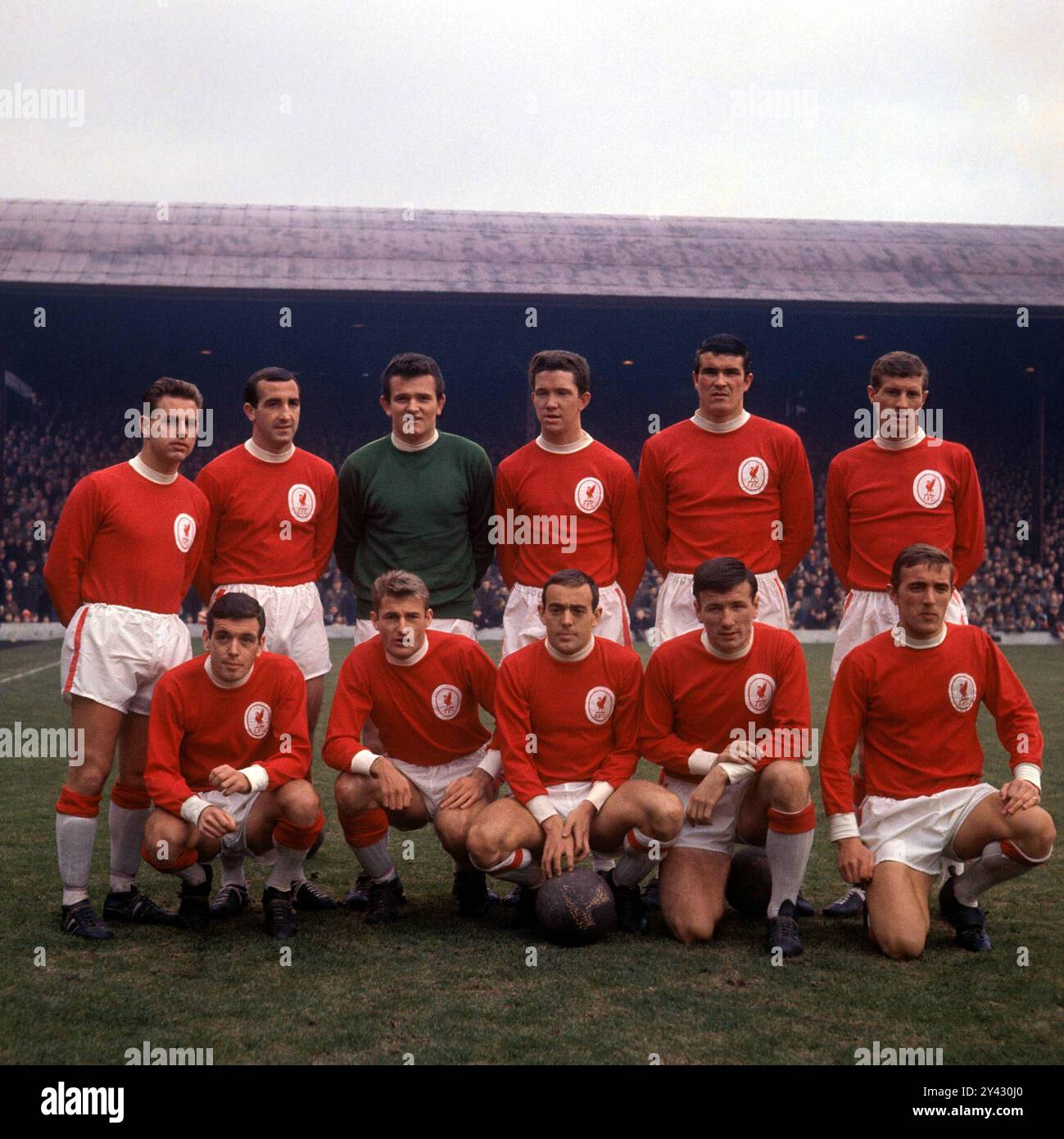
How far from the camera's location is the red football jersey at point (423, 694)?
4469mm

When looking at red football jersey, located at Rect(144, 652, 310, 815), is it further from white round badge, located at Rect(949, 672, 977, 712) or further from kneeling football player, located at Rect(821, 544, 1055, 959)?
white round badge, located at Rect(949, 672, 977, 712)

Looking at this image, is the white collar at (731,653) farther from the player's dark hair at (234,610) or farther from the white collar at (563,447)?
the player's dark hair at (234,610)

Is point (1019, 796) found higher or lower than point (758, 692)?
lower

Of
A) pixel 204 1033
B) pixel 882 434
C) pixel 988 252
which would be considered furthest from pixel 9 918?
pixel 988 252

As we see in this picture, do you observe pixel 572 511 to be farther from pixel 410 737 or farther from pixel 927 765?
pixel 927 765

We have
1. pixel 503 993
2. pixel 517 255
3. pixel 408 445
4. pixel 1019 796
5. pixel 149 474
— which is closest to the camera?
pixel 503 993

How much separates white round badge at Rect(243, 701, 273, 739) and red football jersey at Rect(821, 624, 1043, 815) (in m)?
1.90

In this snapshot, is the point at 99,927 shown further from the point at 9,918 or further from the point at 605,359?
the point at 605,359

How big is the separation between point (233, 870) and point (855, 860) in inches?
87.3

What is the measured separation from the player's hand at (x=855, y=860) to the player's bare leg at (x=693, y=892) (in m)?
0.42

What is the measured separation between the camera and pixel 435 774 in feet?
14.8

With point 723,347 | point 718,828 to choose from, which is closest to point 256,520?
point 723,347
